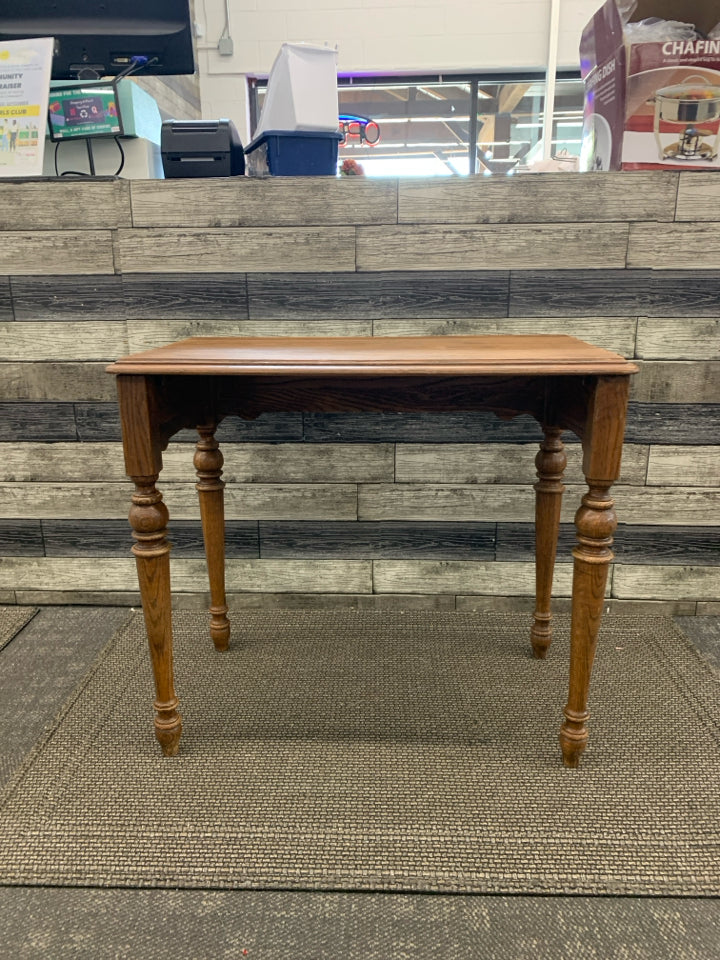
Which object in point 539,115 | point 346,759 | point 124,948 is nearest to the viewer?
point 124,948

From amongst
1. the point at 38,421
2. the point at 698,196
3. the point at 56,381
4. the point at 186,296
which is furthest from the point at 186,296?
the point at 698,196

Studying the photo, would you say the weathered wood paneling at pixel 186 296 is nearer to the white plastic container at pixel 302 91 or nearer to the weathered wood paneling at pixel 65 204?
the weathered wood paneling at pixel 65 204

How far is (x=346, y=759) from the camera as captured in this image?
116 centimetres

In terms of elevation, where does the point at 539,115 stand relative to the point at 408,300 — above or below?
above

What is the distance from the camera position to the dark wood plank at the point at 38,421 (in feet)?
5.38

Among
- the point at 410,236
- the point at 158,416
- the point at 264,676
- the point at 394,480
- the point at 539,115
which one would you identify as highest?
the point at 539,115

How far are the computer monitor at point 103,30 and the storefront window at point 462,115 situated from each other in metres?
2.43

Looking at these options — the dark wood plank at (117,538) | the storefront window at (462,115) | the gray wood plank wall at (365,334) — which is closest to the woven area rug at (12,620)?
the gray wood plank wall at (365,334)

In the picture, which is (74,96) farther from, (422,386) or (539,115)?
(539,115)

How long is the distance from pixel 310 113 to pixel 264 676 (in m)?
1.21

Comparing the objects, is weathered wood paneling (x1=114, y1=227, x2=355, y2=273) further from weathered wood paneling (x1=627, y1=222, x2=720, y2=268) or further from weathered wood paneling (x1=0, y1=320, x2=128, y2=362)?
weathered wood paneling (x1=627, y1=222, x2=720, y2=268)

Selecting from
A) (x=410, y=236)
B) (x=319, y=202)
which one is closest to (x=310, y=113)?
(x=319, y=202)

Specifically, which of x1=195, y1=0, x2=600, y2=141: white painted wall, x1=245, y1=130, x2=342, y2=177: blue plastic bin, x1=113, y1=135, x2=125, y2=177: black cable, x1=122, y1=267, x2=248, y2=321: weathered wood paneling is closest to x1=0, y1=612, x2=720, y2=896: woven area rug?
x1=122, y1=267, x2=248, y2=321: weathered wood paneling

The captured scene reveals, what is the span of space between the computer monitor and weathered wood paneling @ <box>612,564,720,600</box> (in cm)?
164
